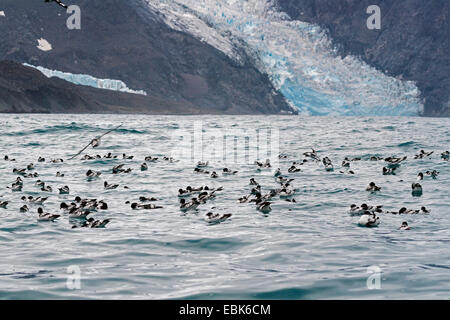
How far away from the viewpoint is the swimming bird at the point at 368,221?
19.5 meters

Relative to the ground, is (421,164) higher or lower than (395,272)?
higher

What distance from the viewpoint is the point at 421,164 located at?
41.1 meters

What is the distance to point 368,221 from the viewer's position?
63.9 ft

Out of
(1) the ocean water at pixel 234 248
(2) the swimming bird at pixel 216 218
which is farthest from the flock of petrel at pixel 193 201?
(1) the ocean water at pixel 234 248

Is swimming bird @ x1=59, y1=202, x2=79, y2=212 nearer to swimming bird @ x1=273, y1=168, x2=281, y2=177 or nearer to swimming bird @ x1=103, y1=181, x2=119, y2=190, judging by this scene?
swimming bird @ x1=103, y1=181, x2=119, y2=190

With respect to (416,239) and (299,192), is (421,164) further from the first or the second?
(416,239)

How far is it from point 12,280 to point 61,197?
14029mm

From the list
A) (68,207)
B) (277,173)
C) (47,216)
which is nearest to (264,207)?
(68,207)

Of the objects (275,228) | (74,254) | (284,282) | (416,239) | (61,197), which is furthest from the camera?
(61,197)

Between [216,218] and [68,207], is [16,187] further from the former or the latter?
[216,218]

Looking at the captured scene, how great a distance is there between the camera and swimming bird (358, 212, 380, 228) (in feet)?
63.9

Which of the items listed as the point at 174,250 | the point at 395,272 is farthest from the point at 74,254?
the point at 395,272

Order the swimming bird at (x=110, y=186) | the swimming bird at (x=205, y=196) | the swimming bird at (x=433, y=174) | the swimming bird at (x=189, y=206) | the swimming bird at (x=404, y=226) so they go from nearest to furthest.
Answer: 1. the swimming bird at (x=404, y=226)
2. the swimming bird at (x=189, y=206)
3. the swimming bird at (x=205, y=196)
4. the swimming bird at (x=110, y=186)
5. the swimming bird at (x=433, y=174)

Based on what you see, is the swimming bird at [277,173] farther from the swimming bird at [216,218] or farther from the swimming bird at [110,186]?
the swimming bird at [216,218]
